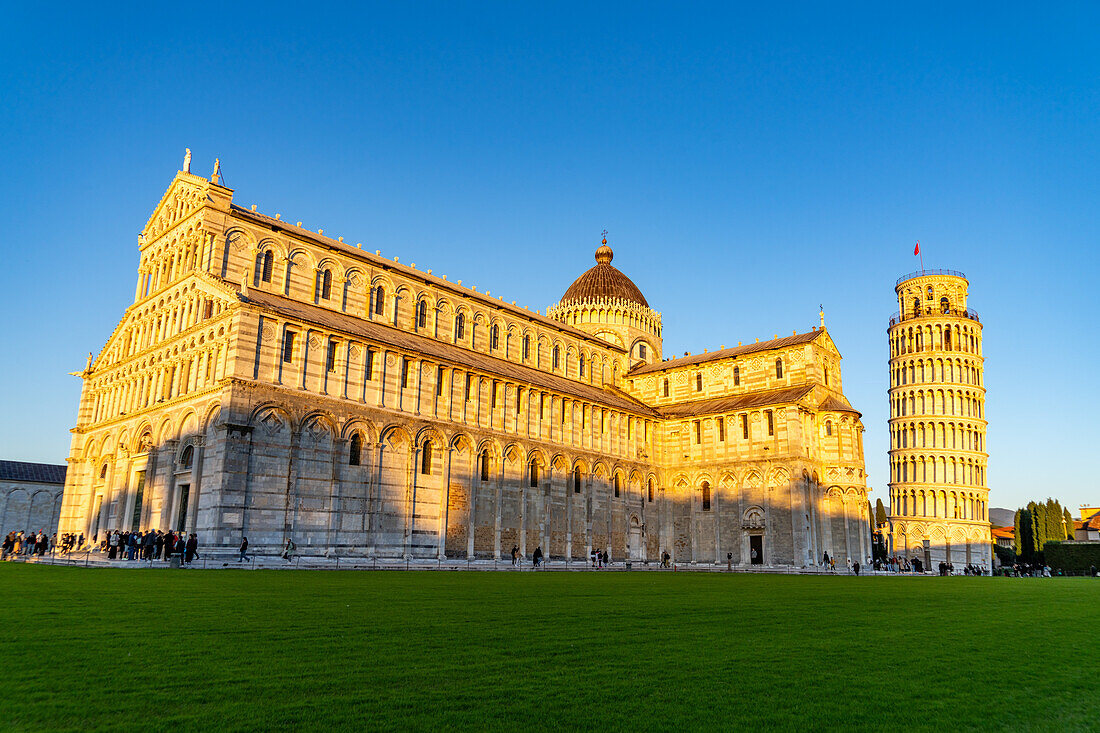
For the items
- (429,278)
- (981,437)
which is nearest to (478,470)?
(429,278)

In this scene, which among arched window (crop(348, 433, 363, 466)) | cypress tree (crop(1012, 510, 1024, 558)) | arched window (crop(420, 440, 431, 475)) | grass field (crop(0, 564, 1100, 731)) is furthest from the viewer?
cypress tree (crop(1012, 510, 1024, 558))

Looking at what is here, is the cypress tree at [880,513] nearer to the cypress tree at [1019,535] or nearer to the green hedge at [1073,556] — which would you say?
the cypress tree at [1019,535]

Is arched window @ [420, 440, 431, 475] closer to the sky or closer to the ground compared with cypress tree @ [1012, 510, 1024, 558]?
closer to the sky

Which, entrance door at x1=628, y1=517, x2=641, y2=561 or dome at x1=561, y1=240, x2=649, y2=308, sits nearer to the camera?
entrance door at x1=628, y1=517, x2=641, y2=561

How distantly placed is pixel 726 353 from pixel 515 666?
2176 inches

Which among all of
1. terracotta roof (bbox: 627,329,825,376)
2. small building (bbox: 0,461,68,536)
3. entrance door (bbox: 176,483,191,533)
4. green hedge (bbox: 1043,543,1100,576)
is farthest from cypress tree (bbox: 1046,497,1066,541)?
small building (bbox: 0,461,68,536)

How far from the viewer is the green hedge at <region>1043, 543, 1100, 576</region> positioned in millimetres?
61281

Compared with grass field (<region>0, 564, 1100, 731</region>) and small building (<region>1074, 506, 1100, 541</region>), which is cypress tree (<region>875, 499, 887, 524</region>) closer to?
small building (<region>1074, 506, 1100, 541</region>)

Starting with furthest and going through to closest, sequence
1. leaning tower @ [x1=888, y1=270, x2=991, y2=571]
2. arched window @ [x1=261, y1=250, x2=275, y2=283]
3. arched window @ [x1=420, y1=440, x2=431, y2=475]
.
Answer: leaning tower @ [x1=888, y1=270, x2=991, y2=571] → arched window @ [x1=261, y1=250, x2=275, y2=283] → arched window @ [x1=420, y1=440, x2=431, y2=475]

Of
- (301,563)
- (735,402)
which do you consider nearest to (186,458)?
(301,563)

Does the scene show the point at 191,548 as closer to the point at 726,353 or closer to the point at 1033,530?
the point at 726,353

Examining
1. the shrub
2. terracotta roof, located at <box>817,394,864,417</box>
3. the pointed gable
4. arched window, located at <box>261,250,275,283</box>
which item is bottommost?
the shrub

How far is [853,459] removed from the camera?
54.0m

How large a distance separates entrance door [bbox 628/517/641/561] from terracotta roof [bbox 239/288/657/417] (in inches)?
334
